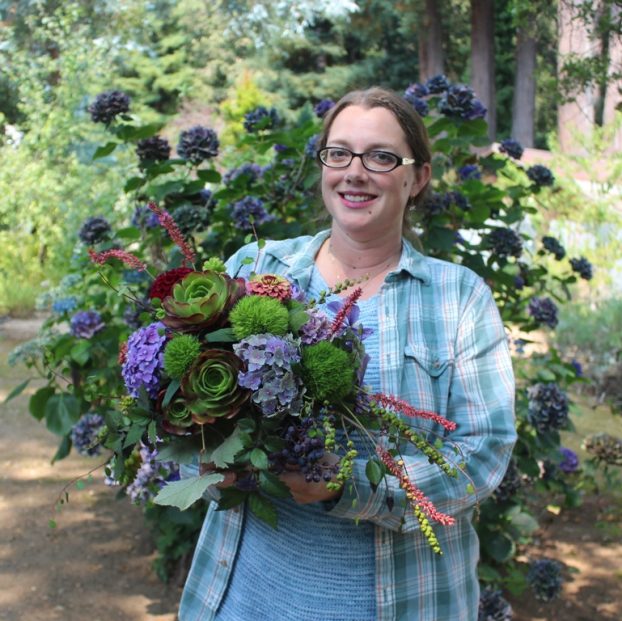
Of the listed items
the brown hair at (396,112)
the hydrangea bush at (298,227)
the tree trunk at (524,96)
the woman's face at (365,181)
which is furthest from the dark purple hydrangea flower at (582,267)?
the tree trunk at (524,96)

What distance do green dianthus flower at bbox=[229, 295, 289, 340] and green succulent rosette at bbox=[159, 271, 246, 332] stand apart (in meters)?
0.03

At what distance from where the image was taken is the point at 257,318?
1.40 m

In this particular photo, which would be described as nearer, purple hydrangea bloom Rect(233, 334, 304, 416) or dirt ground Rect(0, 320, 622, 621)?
purple hydrangea bloom Rect(233, 334, 304, 416)

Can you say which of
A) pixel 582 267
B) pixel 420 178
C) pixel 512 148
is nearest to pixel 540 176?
pixel 512 148

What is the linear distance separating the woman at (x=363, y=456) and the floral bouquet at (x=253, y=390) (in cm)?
17

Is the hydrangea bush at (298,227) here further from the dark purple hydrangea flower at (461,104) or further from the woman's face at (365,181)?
the woman's face at (365,181)

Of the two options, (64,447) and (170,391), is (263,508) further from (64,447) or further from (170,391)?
(64,447)

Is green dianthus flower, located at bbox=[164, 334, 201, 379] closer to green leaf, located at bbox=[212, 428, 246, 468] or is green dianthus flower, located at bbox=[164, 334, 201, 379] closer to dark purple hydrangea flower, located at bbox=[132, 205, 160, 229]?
green leaf, located at bbox=[212, 428, 246, 468]

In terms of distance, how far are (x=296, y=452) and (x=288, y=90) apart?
2229 centimetres

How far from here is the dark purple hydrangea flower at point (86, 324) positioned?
3.45m

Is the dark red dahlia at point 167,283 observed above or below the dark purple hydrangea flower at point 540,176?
below

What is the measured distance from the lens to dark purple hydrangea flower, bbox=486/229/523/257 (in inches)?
131

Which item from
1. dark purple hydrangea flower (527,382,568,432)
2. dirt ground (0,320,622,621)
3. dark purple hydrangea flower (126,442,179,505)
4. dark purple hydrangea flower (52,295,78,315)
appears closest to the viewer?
dark purple hydrangea flower (126,442,179,505)

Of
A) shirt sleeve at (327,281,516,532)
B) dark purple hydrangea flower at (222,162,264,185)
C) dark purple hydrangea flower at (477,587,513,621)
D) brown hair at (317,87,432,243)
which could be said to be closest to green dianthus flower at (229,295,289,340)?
shirt sleeve at (327,281,516,532)
